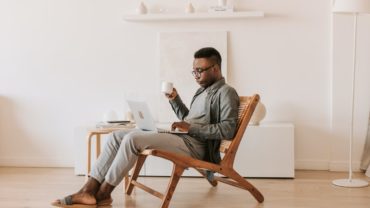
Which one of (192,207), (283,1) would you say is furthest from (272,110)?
(192,207)

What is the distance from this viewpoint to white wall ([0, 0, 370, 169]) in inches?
191

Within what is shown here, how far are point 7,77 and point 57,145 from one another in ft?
2.72

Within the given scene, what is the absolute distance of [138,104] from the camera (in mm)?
3539

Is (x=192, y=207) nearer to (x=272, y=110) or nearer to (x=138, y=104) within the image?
(x=138, y=104)

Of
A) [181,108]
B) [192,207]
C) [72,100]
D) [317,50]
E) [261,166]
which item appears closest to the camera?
[192,207]

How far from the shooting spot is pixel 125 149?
326cm

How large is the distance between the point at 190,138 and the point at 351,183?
1.52 m

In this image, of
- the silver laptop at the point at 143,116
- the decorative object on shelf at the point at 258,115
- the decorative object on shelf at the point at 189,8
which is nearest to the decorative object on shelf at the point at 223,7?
the decorative object on shelf at the point at 189,8

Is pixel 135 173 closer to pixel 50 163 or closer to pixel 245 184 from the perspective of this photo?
pixel 245 184

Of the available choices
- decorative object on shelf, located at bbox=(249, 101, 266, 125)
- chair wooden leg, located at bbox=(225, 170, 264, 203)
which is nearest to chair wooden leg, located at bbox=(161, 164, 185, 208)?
chair wooden leg, located at bbox=(225, 170, 264, 203)

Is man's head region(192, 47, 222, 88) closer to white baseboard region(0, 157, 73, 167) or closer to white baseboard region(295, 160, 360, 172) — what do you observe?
white baseboard region(295, 160, 360, 172)

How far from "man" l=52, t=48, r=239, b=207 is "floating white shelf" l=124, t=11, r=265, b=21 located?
136 cm

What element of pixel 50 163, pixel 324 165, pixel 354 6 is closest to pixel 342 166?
pixel 324 165

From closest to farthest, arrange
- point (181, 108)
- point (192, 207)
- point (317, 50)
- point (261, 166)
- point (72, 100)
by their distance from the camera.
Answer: point (192, 207), point (181, 108), point (261, 166), point (317, 50), point (72, 100)
